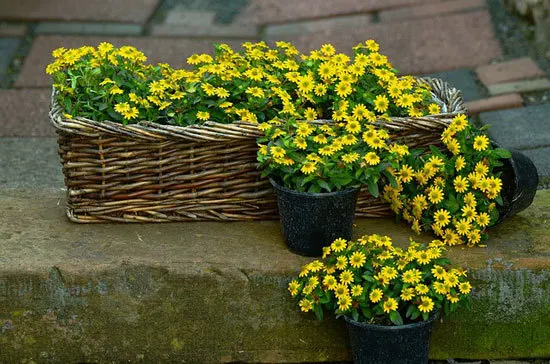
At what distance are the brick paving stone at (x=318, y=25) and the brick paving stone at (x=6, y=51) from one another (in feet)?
4.15

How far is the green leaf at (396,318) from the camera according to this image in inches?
109

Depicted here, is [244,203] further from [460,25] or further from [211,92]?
[460,25]

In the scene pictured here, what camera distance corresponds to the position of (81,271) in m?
2.96

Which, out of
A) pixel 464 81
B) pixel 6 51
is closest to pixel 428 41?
pixel 464 81

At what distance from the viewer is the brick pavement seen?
4.82m

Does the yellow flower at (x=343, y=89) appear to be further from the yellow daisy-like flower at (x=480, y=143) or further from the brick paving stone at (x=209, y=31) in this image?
the brick paving stone at (x=209, y=31)

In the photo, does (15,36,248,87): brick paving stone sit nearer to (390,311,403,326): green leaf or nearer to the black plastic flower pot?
the black plastic flower pot

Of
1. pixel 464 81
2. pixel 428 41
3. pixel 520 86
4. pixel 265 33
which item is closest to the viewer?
pixel 520 86

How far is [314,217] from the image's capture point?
291 cm

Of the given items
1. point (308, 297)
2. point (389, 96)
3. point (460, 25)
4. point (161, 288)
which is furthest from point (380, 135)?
point (460, 25)

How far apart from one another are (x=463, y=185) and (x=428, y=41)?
2455 mm

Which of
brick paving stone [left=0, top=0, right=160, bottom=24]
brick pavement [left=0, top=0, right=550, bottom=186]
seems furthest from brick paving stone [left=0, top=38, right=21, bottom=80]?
brick paving stone [left=0, top=0, right=160, bottom=24]

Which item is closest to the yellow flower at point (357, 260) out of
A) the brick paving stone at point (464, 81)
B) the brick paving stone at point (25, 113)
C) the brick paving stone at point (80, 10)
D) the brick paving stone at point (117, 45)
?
the brick paving stone at point (464, 81)

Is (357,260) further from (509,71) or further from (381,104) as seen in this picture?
(509,71)
